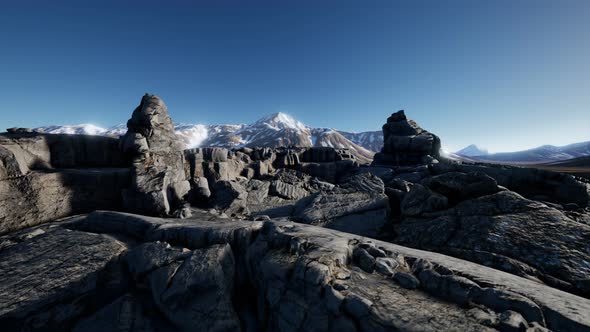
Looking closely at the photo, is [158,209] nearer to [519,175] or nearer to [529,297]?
[529,297]

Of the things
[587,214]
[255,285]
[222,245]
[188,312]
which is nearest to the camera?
[188,312]

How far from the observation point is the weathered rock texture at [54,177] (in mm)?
10328

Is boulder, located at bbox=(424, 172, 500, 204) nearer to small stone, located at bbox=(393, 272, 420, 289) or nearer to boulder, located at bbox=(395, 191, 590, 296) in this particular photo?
boulder, located at bbox=(395, 191, 590, 296)

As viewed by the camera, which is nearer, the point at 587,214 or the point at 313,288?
the point at 313,288

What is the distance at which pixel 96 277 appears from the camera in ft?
22.6

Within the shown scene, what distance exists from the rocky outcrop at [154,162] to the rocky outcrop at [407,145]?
1331 inches

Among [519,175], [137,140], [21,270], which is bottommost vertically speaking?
[21,270]

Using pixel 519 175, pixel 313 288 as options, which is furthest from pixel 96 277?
pixel 519 175

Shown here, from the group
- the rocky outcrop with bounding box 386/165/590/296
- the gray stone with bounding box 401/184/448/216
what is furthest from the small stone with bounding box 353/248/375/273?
the gray stone with bounding box 401/184/448/216

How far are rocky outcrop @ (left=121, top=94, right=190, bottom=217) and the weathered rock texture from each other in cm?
121

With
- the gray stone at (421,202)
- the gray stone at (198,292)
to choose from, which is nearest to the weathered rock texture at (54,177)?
the gray stone at (198,292)

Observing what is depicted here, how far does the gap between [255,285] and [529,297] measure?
20.9ft

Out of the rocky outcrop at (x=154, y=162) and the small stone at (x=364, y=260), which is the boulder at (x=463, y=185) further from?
the rocky outcrop at (x=154, y=162)

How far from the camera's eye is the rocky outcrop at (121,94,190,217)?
41.7ft
